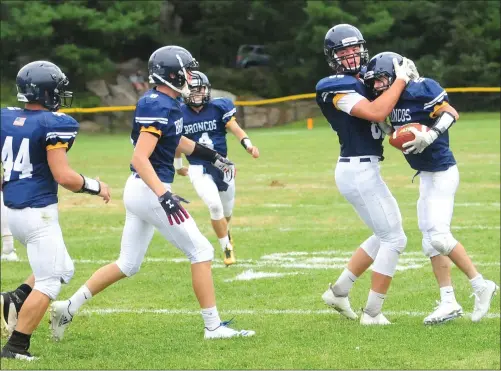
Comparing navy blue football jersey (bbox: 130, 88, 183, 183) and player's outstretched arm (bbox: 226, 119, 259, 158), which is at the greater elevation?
navy blue football jersey (bbox: 130, 88, 183, 183)

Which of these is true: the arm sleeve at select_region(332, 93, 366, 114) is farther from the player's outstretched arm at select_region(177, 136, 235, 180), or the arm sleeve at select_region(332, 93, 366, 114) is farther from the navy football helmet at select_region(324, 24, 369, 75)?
the player's outstretched arm at select_region(177, 136, 235, 180)

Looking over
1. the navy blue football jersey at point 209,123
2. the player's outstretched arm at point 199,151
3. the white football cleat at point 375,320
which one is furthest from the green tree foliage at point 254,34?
the white football cleat at point 375,320

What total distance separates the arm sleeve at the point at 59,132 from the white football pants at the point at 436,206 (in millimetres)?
2305

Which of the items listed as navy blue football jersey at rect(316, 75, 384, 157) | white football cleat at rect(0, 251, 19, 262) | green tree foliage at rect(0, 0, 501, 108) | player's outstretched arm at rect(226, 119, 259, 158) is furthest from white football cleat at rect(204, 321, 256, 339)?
green tree foliage at rect(0, 0, 501, 108)

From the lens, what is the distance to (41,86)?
5590 mm

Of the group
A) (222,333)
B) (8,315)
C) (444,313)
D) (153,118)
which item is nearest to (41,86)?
(153,118)

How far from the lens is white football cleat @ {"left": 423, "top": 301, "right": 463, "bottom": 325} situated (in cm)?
625

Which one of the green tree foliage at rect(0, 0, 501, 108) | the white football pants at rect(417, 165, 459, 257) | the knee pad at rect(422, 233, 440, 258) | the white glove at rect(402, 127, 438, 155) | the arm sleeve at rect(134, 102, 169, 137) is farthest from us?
the green tree foliage at rect(0, 0, 501, 108)

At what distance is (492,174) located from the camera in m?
15.6

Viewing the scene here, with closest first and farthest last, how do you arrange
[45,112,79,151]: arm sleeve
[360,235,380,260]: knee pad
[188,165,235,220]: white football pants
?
[45,112,79,151]: arm sleeve → [360,235,380,260]: knee pad → [188,165,235,220]: white football pants

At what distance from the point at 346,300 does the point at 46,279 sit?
6.50 ft

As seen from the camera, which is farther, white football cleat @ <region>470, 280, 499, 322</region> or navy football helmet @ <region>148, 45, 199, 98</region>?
white football cleat @ <region>470, 280, 499, 322</region>

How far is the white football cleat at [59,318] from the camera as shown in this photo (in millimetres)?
6031

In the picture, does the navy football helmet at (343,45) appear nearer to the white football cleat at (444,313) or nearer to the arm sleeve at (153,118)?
the arm sleeve at (153,118)
